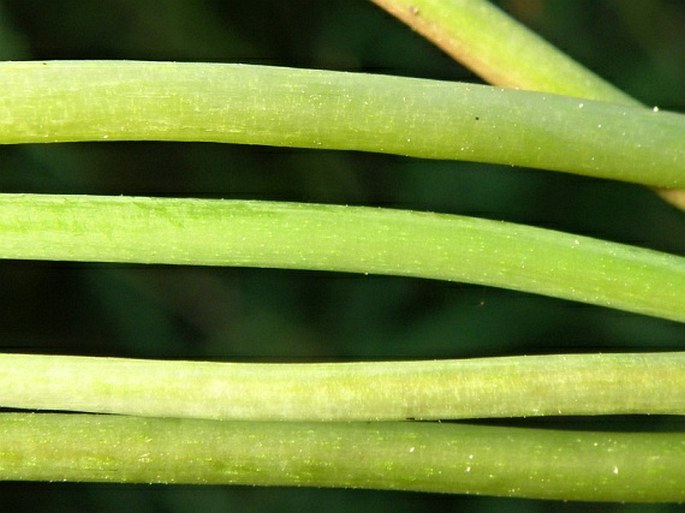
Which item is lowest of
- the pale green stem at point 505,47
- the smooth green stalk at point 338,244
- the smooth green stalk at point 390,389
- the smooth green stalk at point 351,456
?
the smooth green stalk at point 351,456

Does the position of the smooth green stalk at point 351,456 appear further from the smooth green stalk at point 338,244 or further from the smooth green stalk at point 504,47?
the smooth green stalk at point 504,47

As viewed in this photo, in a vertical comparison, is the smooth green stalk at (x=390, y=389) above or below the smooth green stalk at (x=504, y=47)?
below

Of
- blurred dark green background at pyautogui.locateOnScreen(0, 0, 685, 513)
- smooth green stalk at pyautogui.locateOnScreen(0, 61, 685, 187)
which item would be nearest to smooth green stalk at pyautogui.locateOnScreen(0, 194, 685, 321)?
smooth green stalk at pyautogui.locateOnScreen(0, 61, 685, 187)

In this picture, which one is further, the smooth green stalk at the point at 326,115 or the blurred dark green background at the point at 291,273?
the blurred dark green background at the point at 291,273

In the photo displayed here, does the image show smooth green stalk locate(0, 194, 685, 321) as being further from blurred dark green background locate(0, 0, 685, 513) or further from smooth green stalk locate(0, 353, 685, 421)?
blurred dark green background locate(0, 0, 685, 513)

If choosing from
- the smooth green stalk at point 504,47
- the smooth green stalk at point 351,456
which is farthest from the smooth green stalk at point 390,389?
the smooth green stalk at point 504,47

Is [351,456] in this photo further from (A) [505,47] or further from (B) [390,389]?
(A) [505,47]

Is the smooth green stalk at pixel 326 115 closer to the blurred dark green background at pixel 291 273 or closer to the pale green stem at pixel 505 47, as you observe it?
the pale green stem at pixel 505 47
